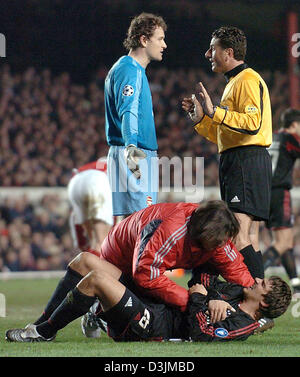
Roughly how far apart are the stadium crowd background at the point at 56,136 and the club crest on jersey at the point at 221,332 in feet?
28.9

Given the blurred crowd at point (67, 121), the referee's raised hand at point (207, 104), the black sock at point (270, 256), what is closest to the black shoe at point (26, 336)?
the referee's raised hand at point (207, 104)

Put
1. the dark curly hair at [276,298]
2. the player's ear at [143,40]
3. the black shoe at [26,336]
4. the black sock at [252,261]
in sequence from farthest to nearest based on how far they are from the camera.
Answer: the player's ear at [143,40] < the black sock at [252,261] < the dark curly hair at [276,298] < the black shoe at [26,336]

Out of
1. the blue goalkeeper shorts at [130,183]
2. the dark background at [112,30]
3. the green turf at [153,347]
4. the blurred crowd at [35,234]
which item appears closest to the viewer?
the green turf at [153,347]

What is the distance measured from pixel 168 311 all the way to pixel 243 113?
5.70 ft

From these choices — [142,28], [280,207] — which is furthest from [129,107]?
[280,207]

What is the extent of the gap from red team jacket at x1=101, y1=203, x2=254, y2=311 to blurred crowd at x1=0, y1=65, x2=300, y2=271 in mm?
8154

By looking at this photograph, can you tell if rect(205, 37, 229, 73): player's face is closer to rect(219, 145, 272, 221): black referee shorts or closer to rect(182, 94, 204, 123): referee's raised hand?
rect(182, 94, 204, 123): referee's raised hand

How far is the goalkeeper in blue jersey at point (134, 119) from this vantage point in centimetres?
596

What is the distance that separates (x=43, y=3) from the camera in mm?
19891

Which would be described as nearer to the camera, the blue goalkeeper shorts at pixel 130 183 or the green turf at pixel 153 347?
the green turf at pixel 153 347

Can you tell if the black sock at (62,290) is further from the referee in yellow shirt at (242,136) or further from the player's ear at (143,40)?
the player's ear at (143,40)

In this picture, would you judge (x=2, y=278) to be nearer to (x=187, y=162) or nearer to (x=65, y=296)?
(x=187, y=162)

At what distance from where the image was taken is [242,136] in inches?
226
